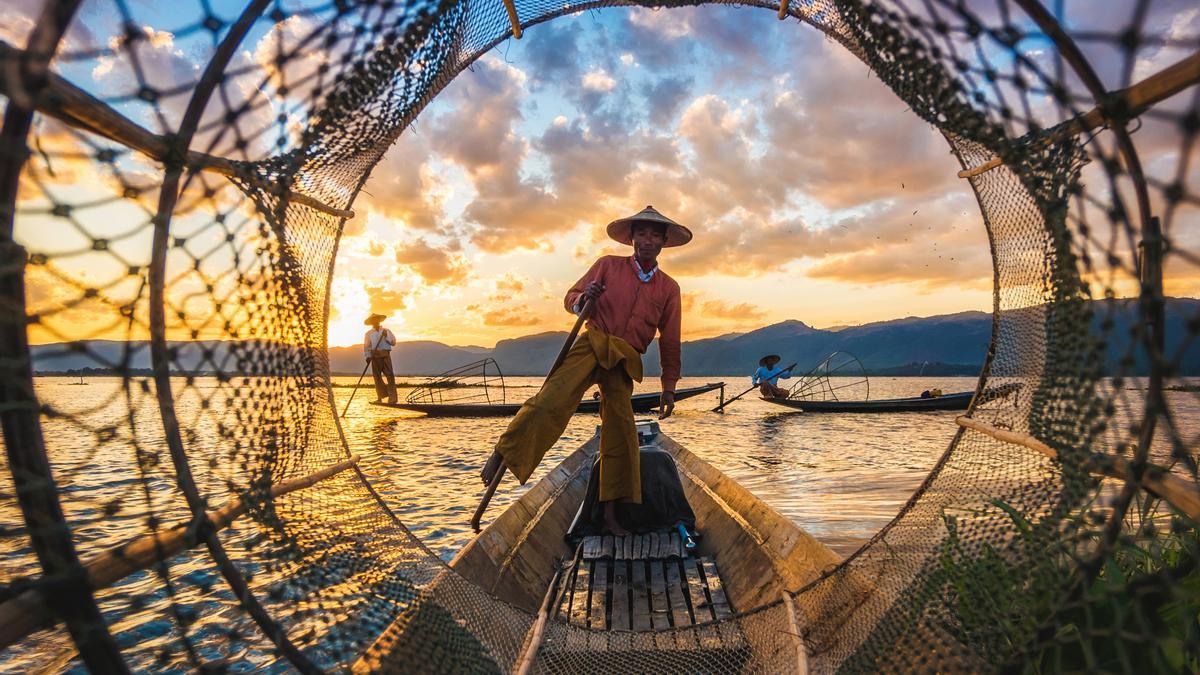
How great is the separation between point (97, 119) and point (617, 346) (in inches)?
108

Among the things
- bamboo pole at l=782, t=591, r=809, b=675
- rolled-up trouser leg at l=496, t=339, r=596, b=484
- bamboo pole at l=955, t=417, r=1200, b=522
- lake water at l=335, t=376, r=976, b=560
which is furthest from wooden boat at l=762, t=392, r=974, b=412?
bamboo pole at l=955, t=417, r=1200, b=522

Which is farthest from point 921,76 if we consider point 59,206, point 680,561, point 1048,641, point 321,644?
point 680,561

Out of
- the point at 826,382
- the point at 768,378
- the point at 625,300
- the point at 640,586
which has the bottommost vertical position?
the point at 826,382

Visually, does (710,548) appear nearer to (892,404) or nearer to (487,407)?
(487,407)

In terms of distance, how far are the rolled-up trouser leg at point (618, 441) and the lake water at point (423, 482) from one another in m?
1.95

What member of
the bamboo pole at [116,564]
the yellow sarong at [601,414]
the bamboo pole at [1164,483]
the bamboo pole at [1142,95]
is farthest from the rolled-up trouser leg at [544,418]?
the bamboo pole at [1142,95]

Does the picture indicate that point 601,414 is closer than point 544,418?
No

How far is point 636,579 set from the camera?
11.2ft

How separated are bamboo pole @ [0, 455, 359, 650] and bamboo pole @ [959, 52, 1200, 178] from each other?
199 centimetres

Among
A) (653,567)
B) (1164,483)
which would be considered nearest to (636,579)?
(653,567)

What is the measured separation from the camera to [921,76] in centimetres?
168

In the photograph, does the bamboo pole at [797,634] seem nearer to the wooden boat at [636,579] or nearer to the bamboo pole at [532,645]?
the wooden boat at [636,579]

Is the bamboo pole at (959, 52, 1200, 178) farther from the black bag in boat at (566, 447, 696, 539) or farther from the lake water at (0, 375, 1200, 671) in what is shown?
the black bag in boat at (566, 447, 696, 539)

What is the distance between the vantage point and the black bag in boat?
3990mm
